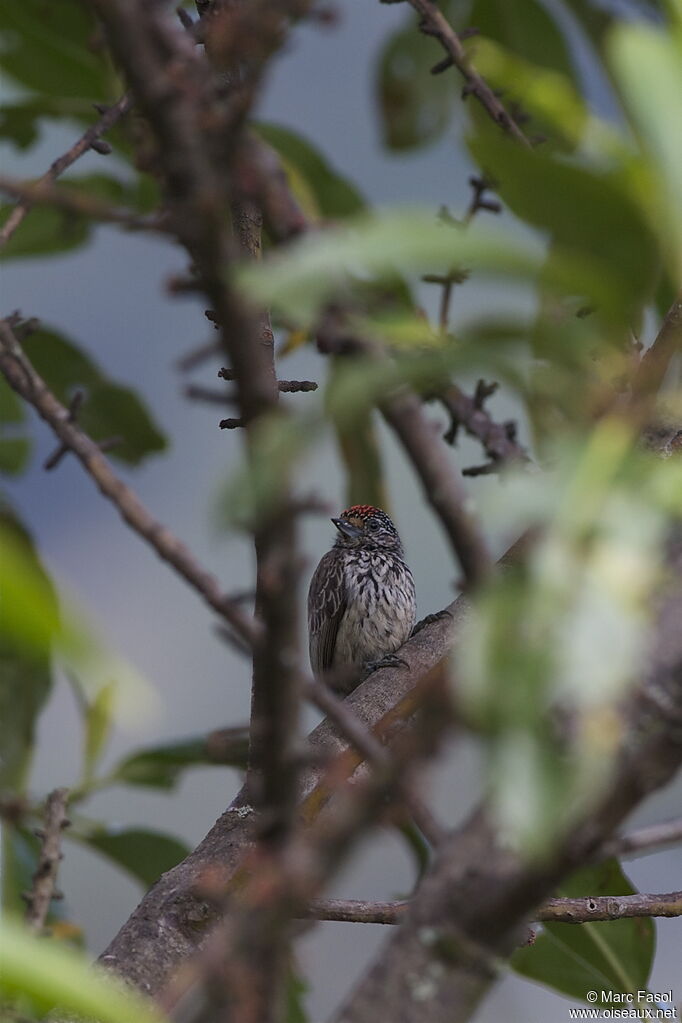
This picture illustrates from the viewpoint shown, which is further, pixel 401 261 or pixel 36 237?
pixel 36 237

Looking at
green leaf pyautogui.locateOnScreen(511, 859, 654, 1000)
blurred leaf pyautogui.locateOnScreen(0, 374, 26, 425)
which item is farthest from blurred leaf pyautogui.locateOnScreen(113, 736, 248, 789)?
blurred leaf pyautogui.locateOnScreen(0, 374, 26, 425)

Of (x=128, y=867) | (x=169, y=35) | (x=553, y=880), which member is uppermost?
(x=128, y=867)

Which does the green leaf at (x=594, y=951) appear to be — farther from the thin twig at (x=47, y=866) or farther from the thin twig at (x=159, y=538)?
the thin twig at (x=159, y=538)

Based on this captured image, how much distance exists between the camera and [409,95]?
2469 mm

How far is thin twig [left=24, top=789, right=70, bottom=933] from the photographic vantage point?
3.50 feet

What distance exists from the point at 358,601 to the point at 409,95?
1.41m

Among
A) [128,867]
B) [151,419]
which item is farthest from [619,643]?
[151,419]

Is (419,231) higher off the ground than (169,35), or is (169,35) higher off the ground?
(169,35)

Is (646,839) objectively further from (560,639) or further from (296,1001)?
(296,1001)

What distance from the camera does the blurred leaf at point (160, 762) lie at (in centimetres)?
201

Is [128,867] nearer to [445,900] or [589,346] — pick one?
[445,900]

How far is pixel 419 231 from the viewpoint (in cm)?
52

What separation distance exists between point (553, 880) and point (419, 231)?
0.35 m

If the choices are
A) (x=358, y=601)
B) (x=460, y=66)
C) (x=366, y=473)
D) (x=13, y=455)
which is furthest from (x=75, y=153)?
(x=358, y=601)
